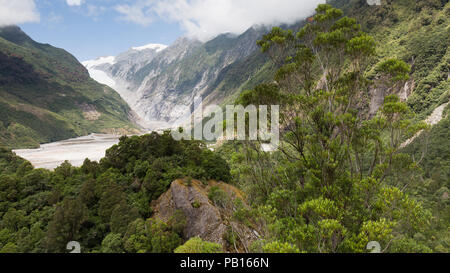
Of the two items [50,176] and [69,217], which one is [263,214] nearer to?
[69,217]

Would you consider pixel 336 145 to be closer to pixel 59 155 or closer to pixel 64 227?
pixel 64 227

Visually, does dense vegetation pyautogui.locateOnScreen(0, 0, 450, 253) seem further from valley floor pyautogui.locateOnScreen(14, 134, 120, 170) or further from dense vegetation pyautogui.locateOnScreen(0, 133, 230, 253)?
valley floor pyautogui.locateOnScreen(14, 134, 120, 170)

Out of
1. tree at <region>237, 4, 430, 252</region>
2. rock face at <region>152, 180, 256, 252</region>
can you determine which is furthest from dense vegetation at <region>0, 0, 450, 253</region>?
rock face at <region>152, 180, 256, 252</region>

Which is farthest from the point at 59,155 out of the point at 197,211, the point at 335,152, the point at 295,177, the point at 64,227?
the point at 335,152

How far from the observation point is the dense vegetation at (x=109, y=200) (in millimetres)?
21219

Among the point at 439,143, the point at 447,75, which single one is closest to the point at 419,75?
the point at 447,75

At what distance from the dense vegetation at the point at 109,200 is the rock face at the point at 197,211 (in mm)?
951

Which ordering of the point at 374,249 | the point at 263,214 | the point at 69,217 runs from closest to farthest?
1. the point at 374,249
2. the point at 263,214
3. the point at 69,217

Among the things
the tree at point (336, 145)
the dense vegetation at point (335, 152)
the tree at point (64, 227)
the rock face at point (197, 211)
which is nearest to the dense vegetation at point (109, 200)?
the tree at point (64, 227)

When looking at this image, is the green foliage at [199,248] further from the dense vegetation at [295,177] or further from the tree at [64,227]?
the tree at [64,227]

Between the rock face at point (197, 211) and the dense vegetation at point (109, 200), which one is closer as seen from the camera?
the rock face at point (197, 211)

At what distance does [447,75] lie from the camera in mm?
112875
